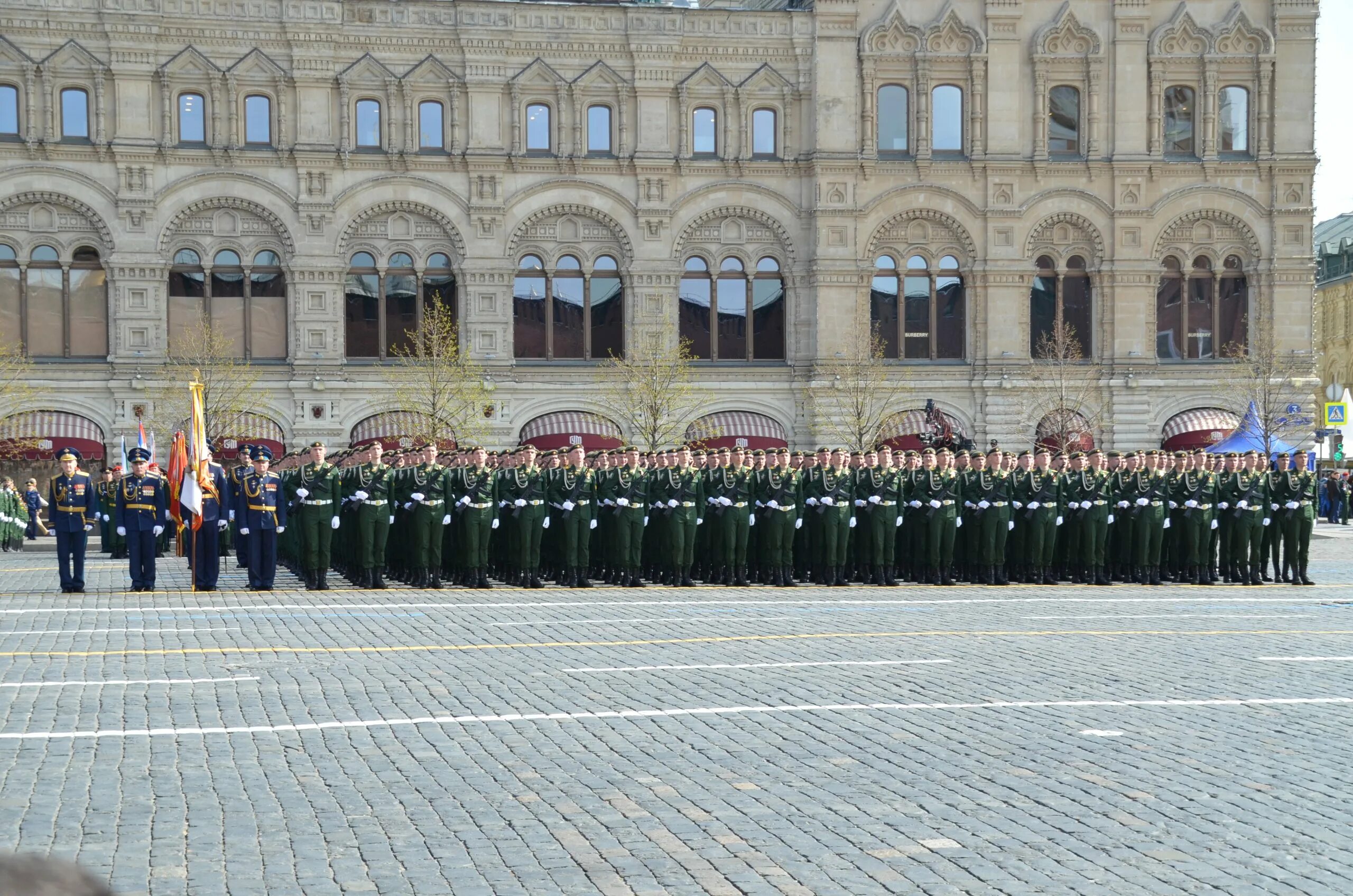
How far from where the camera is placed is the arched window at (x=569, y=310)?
139 feet

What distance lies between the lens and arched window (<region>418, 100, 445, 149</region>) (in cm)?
4144

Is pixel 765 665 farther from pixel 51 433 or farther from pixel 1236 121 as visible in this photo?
pixel 1236 121

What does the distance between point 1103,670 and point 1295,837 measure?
5001 mm

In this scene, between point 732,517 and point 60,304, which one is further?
point 60,304

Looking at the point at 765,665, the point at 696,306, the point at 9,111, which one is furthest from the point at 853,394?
the point at 765,665

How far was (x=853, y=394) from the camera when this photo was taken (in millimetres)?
41719

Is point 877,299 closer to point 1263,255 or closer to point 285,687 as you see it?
point 1263,255

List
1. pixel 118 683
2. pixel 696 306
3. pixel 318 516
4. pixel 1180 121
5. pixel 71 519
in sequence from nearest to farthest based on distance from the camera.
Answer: pixel 118 683 < pixel 71 519 < pixel 318 516 < pixel 696 306 < pixel 1180 121

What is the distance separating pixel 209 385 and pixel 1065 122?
22.3 meters

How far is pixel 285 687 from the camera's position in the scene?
11.1m

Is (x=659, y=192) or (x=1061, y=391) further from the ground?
(x=659, y=192)

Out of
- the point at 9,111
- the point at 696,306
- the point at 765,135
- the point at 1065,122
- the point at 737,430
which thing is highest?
the point at 1065,122

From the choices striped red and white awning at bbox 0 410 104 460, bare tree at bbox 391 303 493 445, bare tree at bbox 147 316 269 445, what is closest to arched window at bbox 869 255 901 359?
bare tree at bbox 391 303 493 445

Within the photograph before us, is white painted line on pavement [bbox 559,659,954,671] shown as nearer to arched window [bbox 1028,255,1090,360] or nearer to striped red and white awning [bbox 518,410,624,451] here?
striped red and white awning [bbox 518,410,624,451]
